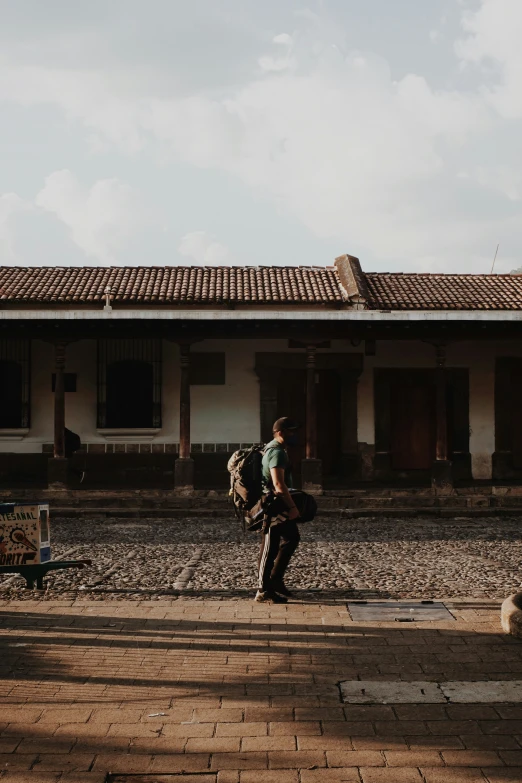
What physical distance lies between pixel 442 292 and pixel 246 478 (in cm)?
1073

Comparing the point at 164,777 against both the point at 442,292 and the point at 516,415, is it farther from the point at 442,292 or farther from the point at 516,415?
the point at 442,292

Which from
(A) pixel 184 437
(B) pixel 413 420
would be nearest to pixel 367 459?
(B) pixel 413 420

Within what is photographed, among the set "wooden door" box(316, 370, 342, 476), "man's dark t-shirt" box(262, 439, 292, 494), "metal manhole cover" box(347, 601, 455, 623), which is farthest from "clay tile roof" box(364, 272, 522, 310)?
"metal manhole cover" box(347, 601, 455, 623)

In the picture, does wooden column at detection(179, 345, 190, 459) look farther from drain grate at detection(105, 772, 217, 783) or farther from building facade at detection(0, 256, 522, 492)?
drain grate at detection(105, 772, 217, 783)

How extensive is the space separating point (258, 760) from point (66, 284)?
1377cm

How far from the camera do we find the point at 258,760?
3109mm

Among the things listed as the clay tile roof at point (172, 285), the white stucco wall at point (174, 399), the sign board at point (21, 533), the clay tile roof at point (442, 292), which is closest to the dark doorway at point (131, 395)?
the white stucco wall at point (174, 399)

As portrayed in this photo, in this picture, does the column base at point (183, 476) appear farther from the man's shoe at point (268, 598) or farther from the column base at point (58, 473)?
the man's shoe at point (268, 598)

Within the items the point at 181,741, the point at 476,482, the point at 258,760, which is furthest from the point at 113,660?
the point at 476,482

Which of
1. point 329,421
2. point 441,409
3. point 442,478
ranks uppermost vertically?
point 441,409

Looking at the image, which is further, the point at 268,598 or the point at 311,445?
the point at 311,445

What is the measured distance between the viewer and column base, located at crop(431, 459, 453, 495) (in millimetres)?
13203

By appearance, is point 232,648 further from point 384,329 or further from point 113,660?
point 384,329

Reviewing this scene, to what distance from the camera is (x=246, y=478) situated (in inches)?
236
